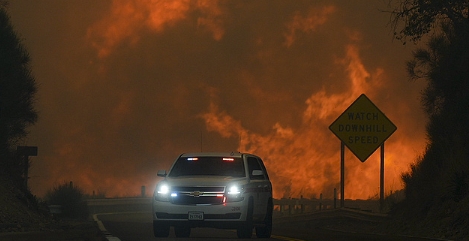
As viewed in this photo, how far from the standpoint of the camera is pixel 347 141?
123 feet

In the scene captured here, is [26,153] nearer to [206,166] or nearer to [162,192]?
[206,166]

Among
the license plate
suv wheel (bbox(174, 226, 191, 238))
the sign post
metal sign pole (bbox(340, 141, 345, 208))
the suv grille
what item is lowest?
suv wheel (bbox(174, 226, 191, 238))

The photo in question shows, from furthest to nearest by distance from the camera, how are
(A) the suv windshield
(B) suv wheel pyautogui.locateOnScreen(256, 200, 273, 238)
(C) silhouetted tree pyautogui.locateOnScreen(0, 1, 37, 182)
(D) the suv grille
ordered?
(C) silhouetted tree pyautogui.locateOnScreen(0, 1, 37, 182) → (B) suv wheel pyautogui.locateOnScreen(256, 200, 273, 238) → (A) the suv windshield → (D) the suv grille

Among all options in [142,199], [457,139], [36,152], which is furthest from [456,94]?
[142,199]

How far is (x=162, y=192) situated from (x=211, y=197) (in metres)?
1.11

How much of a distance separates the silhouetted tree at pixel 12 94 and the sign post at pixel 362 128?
37.2 feet

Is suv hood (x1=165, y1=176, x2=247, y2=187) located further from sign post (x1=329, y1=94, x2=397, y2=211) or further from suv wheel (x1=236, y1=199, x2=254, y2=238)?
sign post (x1=329, y1=94, x2=397, y2=211)

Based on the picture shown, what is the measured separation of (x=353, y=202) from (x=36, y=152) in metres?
20.1

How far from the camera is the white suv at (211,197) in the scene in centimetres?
2197

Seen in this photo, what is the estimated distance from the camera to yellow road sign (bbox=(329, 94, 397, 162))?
122 feet

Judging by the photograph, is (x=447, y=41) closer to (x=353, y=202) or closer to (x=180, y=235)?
(x=180, y=235)

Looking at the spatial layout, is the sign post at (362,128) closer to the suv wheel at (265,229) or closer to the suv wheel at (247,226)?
the suv wheel at (265,229)

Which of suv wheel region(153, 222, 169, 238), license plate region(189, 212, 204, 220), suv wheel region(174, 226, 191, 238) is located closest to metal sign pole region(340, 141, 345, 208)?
suv wheel region(174, 226, 191, 238)

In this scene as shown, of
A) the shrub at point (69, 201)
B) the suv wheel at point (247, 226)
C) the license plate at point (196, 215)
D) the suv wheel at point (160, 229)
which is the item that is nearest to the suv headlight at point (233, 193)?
the suv wheel at point (247, 226)
